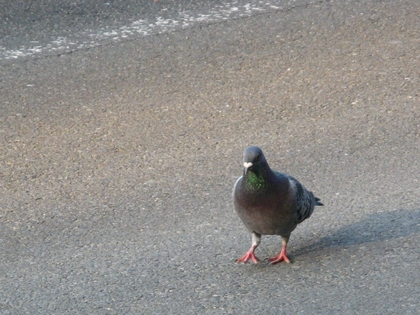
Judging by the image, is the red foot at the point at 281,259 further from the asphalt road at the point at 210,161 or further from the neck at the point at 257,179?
the neck at the point at 257,179

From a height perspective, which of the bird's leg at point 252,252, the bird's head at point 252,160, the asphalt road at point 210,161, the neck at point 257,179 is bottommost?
the asphalt road at point 210,161

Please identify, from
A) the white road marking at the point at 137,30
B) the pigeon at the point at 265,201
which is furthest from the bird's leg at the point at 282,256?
the white road marking at the point at 137,30

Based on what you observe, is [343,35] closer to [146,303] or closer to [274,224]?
[274,224]

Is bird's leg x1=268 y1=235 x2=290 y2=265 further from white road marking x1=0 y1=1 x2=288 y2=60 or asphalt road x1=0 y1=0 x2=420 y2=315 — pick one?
white road marking x1=0 y1=1 x2=288 y2=60

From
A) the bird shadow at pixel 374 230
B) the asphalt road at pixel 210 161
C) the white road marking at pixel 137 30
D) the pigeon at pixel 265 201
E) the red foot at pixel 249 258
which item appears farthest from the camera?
the white road marking at pixel 137 30

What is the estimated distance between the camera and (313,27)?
7926 millimetres

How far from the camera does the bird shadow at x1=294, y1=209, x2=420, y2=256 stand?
483cm

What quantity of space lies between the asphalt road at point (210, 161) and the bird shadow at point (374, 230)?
0.04 ft

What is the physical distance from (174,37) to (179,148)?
206 cm

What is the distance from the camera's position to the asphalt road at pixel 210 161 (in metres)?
4.38

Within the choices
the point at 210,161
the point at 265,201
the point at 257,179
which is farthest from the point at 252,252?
the point at 210,161

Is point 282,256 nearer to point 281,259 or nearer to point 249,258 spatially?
point 281,259

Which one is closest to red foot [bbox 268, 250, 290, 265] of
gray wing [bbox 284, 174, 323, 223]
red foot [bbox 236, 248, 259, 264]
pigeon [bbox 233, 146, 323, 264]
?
pigeon [bbox 233, 146, 323, 264]

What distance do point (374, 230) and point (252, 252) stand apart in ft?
2.65
